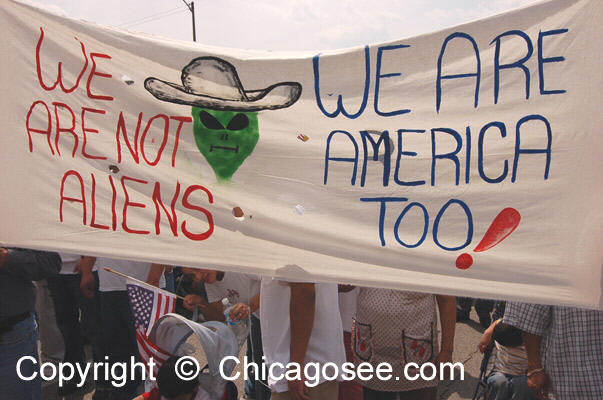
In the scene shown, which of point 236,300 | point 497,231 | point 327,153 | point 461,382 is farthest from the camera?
point 461,382

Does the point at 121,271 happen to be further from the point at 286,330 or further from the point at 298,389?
the point at 298,389

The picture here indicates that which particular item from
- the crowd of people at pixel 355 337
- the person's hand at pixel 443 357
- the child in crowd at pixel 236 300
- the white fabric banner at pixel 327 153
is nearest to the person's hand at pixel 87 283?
the child in crowd at pixel 236 300

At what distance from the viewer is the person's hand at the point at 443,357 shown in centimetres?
320

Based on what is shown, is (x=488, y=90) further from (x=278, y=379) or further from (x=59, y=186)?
(x=59, y=186)

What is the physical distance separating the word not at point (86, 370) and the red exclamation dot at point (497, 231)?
1.78 metres

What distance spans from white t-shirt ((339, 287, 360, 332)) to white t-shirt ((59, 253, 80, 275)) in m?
2.53

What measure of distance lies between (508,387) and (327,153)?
187 cm

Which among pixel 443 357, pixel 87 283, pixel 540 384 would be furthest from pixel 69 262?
pixel 540 384

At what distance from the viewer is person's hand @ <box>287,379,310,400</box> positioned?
2764mm

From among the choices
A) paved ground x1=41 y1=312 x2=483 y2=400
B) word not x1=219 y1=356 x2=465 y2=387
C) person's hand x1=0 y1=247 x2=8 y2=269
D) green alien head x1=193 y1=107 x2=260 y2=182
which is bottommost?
paved ground x1=41 y1=312 x2=483 y2=400

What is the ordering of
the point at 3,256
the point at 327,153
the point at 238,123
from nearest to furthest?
the point at 327,153 → the point at 238,123 → the point at 3,256

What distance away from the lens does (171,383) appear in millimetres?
2793

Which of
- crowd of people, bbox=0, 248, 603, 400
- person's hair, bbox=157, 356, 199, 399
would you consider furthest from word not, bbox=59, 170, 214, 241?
person's hair, bbox=157, 356, 199, 399

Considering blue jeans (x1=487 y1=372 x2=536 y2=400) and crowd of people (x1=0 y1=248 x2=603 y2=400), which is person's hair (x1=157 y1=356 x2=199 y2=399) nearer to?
crowd of people (x1=0 y1=248 x2=603 y2=400)
